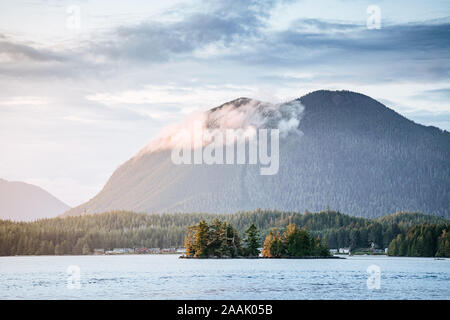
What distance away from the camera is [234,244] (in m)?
191

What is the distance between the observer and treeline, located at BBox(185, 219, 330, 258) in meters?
187

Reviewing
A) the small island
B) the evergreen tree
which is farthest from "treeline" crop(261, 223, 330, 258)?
the evergreen tree

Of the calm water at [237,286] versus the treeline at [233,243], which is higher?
the treeline at [233,243]

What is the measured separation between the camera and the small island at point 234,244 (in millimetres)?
187375

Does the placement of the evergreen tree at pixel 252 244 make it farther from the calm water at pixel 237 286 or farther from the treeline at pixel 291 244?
the calm water at pixel 237 286

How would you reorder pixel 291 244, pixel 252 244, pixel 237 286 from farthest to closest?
pixel 252 244, pixel 291 244, pixel 237 286

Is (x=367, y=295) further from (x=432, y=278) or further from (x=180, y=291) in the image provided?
(x=432, y=278)

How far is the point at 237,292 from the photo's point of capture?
303 ft

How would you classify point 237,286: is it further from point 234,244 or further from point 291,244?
point 291,244

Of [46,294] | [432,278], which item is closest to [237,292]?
[46,294]

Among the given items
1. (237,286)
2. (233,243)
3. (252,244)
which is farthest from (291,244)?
(237,286)

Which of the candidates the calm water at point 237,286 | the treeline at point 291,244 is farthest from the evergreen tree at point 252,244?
the calm water at point 237,286

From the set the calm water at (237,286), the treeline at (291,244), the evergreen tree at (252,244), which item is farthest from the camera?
the evergreen tree at (252,244)

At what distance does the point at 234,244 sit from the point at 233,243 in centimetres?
87
